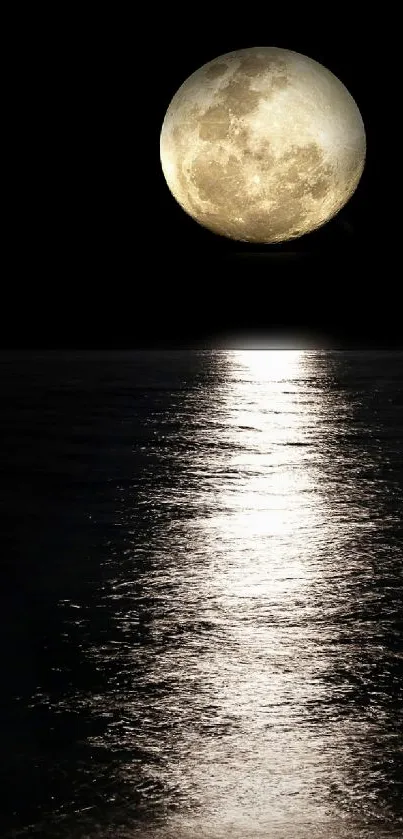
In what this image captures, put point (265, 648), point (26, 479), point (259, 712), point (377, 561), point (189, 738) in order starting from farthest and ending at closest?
1. point (26, 479)
2. point (377, 561)
3. point (265, 648)
4. point (259, 712)
5. point (189, 738)

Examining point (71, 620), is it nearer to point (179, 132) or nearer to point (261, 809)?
point (261, 809)

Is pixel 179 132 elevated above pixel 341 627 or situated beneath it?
elevated above

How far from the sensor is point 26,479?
11.6m

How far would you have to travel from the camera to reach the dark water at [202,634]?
445 cm

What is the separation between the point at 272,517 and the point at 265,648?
3402 millimetres

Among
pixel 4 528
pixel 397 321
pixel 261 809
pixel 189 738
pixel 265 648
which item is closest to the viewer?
pixel 261 809

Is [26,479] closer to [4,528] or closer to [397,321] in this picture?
[4,528]

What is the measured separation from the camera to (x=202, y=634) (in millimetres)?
6410

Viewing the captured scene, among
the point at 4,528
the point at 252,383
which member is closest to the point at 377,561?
the point at 4,528

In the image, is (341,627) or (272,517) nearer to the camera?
(341,627)

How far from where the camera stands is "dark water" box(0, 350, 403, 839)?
4453mm

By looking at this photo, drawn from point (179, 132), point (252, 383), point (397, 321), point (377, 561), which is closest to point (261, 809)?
point (377, 561)

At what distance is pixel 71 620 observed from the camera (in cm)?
678

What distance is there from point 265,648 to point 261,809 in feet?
6.03
